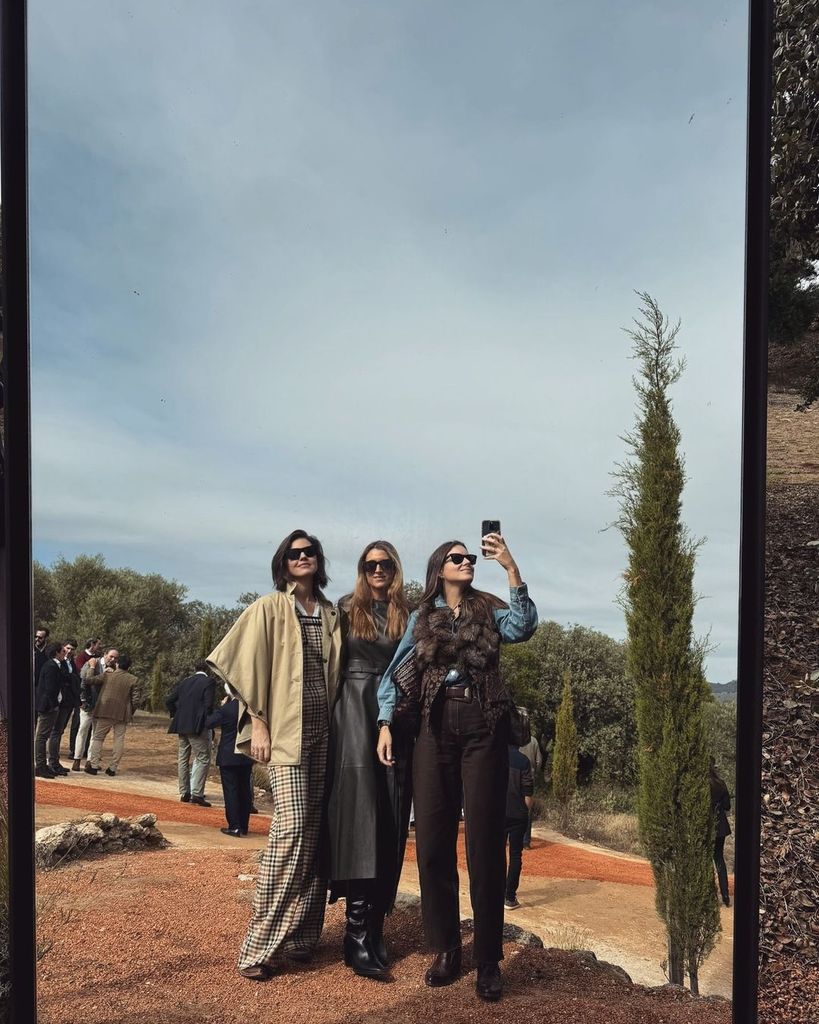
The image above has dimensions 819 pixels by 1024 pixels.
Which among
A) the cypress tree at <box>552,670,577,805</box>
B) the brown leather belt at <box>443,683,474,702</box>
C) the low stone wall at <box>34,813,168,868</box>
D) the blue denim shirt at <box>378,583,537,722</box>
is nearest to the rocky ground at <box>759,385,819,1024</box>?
the cypress tree at <box>552,670,577,805</box>

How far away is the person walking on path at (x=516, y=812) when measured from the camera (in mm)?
2475

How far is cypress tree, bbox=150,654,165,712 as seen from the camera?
8.30ft

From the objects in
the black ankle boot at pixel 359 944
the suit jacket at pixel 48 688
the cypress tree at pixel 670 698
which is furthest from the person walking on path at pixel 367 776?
the suit jacket at pixel 48 688

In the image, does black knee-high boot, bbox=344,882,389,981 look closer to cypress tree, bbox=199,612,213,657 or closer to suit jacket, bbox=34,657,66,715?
cypress tree, bbox=199,612,213,657

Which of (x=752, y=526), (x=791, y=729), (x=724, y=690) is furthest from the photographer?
(x=791, y=729)

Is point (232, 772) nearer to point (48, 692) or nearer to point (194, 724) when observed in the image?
point (194, 724)

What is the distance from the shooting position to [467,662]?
2438 millimetres

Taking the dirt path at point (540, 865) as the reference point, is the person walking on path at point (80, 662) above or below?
above

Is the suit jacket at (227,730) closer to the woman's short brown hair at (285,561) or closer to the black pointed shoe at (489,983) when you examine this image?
the woman's short brown hair at (285,561)

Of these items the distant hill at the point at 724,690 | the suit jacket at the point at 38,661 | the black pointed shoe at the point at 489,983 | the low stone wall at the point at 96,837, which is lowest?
the black pointed shoe at the point at 489,983

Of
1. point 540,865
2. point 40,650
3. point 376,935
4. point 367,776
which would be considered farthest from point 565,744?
point 40,650

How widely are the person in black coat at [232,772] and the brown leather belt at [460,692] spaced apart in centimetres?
62

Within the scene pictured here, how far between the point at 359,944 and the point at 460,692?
81 cm

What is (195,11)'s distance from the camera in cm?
257
